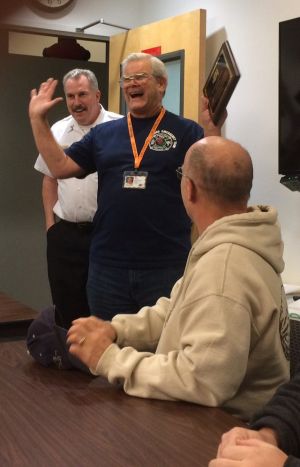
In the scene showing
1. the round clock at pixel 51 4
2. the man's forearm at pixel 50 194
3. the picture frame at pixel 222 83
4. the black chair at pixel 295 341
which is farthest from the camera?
the round clock at pixel 51 4

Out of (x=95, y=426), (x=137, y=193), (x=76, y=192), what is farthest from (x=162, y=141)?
(x=95, y=426)

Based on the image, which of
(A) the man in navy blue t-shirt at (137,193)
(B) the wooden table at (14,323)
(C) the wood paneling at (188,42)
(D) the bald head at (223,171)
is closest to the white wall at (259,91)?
(C) the wood paneling at (188,42)

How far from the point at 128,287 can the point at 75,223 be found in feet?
2.96

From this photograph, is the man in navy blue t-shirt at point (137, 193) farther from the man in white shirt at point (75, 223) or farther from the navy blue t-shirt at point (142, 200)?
the man in white shirt at point (75, 223)

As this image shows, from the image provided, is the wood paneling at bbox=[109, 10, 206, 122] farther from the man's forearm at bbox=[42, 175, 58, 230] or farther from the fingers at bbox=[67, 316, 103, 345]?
the fingers at bbox=[67, 316, 103, 345]

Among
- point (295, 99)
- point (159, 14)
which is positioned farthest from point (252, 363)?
point (159, 14)

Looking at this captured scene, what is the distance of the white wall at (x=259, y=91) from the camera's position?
127 inches

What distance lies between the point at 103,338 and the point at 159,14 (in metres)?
3.53

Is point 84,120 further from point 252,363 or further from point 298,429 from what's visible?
point 298,429

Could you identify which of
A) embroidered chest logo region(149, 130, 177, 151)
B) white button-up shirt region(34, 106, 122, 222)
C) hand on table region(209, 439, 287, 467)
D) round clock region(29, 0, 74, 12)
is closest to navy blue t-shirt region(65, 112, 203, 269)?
embroidered chest logo region(149, 130, 177, 151)

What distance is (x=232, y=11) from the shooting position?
3625 millimetres

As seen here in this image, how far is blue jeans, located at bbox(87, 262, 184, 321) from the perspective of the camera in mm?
2369

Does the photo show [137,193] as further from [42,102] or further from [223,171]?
[223,171]

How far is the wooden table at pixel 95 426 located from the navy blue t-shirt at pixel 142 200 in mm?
995
